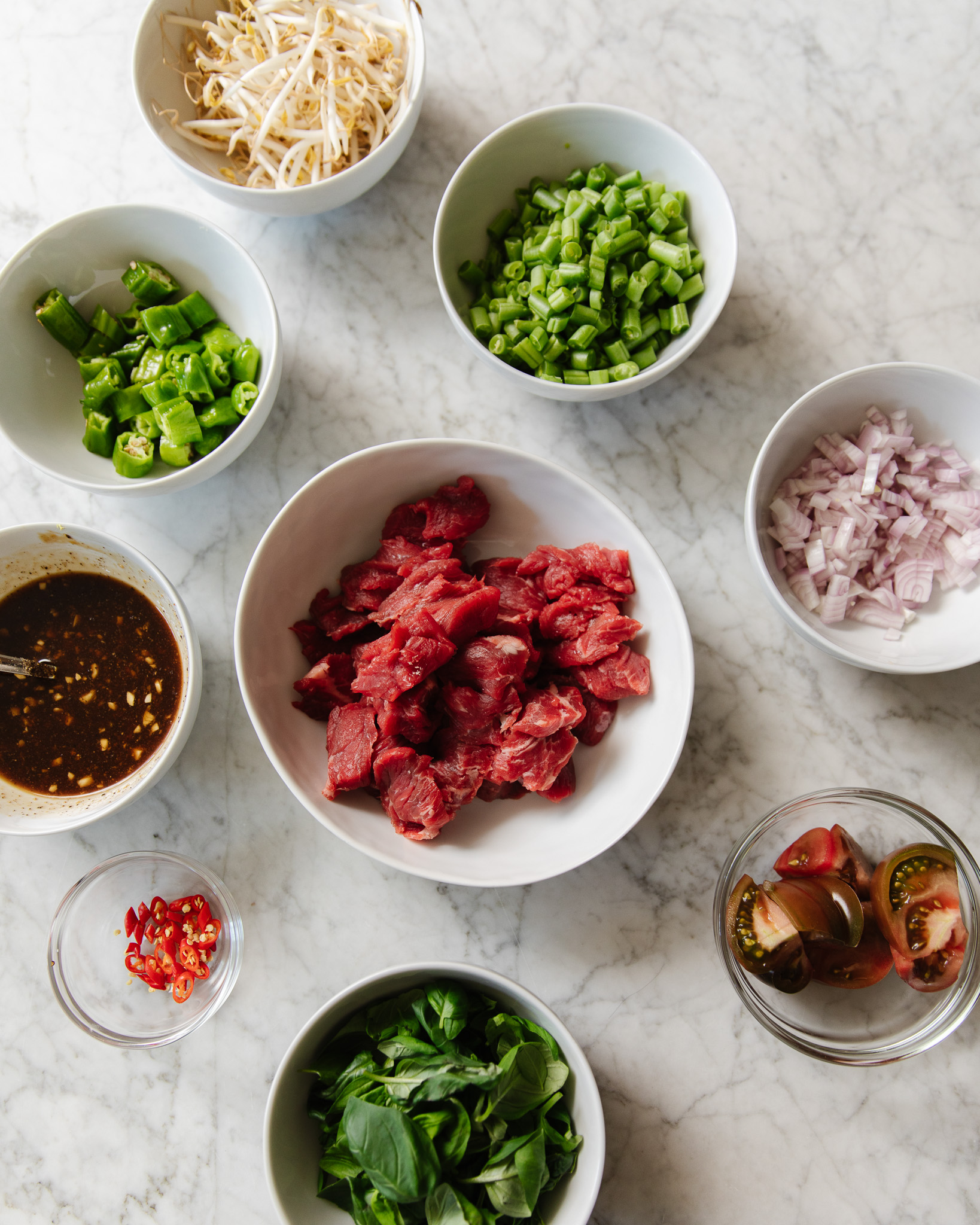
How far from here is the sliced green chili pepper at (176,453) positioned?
7.34 ft

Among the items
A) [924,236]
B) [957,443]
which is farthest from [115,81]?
[957,443]

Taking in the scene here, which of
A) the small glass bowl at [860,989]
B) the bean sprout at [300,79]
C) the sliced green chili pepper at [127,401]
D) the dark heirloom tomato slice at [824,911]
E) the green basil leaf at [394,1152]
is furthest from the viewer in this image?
the sliced green chili pepper at [127,401]

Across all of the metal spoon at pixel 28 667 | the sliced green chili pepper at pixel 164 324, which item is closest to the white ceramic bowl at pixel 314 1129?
the metal spoon at pixel 28 667

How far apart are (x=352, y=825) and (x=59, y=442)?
4.64 ft

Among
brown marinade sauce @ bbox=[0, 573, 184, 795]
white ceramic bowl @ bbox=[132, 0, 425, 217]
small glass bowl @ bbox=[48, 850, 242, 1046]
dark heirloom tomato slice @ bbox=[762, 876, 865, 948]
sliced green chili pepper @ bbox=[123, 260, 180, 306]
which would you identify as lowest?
small glass bowl @ bbox=[48, 850, 242, 1046]

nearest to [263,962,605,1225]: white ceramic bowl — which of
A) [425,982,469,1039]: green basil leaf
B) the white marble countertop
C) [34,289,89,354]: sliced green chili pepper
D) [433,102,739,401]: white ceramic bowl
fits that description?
[425,982,469,1039]: green basil leaf

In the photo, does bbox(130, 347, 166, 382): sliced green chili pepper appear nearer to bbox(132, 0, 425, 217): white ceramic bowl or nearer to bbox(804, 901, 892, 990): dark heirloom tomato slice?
bbox(132, 0, 425, 217): white ceramic bowl

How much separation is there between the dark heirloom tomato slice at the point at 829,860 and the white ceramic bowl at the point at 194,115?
2.19 metres

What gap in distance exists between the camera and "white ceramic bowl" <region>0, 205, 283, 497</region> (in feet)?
7.27

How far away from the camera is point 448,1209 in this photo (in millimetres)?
1921

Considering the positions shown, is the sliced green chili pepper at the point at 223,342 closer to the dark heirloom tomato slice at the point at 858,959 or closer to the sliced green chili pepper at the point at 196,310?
the sliced green chili pepper at the point at 196,310

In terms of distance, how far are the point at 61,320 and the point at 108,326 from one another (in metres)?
0.12

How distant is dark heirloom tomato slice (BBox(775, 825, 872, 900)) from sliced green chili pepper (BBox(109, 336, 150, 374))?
233 centimetres

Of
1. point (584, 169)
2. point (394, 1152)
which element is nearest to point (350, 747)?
point (394, 1152)
